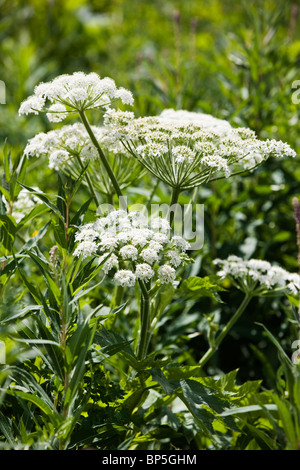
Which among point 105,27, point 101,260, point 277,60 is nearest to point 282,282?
point 101,260

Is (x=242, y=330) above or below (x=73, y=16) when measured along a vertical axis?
below

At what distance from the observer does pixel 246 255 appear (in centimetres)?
250

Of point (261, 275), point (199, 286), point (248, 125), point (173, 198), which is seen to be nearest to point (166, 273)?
point (199, 286)

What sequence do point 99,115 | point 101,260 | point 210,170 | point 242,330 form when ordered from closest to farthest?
point 101,260, point 210,170, point 242,330, point 99,115

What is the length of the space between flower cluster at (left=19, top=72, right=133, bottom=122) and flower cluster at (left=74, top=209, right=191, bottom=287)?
0.37 metres

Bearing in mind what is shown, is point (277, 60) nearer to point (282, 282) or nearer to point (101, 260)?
point (282, 282)

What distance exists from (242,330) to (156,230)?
1.05 meters

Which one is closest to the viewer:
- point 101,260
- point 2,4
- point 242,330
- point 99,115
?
point 101,260

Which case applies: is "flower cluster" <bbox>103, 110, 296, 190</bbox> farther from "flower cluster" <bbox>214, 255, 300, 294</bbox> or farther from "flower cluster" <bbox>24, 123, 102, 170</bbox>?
"flower cluster" <bbox>214, 255, 300, 294</bbox>

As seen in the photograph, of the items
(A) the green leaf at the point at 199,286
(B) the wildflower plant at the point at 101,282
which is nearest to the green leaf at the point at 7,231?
(B) the wildflower plant at the point at 101,282

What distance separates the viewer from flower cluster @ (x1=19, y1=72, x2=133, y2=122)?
157 cm

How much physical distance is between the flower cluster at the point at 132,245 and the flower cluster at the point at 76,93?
1.20 ft

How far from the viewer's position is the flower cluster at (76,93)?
1.57 m

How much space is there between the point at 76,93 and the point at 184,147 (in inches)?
14.2
